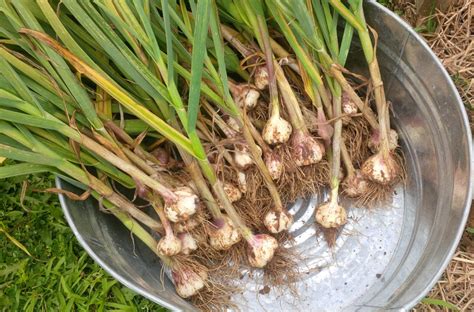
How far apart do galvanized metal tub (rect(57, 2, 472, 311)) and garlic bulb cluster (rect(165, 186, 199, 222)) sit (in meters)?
0.15

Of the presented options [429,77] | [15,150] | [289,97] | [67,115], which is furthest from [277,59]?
[15,150]

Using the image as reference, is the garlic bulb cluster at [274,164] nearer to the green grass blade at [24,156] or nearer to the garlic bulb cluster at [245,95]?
the garlic bulb cluster at [245,95]

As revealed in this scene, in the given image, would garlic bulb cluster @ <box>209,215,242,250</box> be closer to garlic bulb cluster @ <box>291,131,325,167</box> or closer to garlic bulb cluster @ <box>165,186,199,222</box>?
garlic bulb cluster @ <box>165,186,199,222</box>

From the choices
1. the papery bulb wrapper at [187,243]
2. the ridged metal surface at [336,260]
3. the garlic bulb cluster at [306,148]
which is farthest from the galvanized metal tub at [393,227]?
the garlic bulb cluster at [306,148]

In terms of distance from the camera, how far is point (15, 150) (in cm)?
90

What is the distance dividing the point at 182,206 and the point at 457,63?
0.82m

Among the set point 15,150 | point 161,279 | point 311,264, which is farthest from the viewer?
point 311,264

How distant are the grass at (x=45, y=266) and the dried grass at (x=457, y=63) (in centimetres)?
71

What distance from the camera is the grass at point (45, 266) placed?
4.31 feet

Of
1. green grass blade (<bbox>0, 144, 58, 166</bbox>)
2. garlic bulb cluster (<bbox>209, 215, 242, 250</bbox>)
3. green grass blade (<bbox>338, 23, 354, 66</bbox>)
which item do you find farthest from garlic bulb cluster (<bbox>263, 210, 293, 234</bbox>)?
green grass blade (<bbox>0, 144, 58, 166</bbox>)

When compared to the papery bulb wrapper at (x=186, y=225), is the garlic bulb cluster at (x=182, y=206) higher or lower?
higher

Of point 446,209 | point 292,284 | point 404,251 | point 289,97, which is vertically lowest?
point 292,284

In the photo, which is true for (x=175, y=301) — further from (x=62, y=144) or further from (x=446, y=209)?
(x=446, y=209)

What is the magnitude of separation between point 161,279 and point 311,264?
0.37 metres
